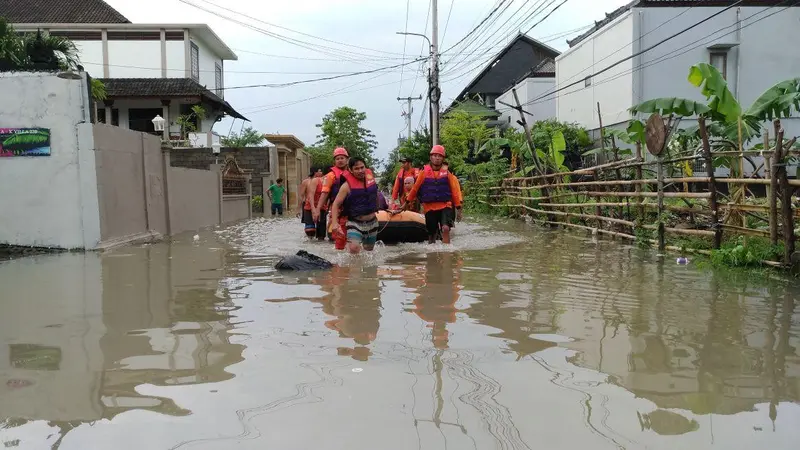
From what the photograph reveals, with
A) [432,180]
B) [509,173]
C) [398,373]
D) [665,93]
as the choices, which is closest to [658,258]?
[432,180]

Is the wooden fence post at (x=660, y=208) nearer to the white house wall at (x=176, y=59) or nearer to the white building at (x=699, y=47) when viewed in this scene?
the white building at (x=699, y=47)

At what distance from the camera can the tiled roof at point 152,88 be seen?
28000 mm

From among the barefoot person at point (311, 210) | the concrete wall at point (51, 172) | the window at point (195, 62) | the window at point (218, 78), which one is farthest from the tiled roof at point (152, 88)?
the concrete wall at point (51, 172)

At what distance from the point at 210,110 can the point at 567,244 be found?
24.9m

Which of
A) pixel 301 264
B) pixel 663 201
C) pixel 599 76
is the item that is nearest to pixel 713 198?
pixel 663 201

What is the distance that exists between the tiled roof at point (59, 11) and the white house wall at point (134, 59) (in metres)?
1.58

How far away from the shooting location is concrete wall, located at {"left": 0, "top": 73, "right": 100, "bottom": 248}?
9.73 m

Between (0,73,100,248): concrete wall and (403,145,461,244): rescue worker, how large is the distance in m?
5.01

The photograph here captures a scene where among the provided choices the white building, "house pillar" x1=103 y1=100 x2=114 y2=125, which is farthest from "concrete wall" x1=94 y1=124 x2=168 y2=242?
"house pillar" x1=103 y1=100 x2=114 y2=125

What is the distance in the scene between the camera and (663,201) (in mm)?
9164

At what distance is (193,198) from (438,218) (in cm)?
814

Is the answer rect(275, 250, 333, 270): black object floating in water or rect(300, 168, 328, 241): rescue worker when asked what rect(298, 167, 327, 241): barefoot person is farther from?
rect(275, 250, 333, 270): black object floating in water

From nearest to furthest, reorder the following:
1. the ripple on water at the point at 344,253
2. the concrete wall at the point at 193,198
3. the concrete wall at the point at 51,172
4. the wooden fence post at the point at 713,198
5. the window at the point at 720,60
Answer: the wooden fence post at the point at 713,198
the ripple on water at the point at 344,253
the concrete wall at the point at 51,172
the concrete wall at the point at 193,198
the window at the point at 720,60

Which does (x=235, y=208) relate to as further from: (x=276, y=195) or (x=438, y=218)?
(x=438, y=218)
